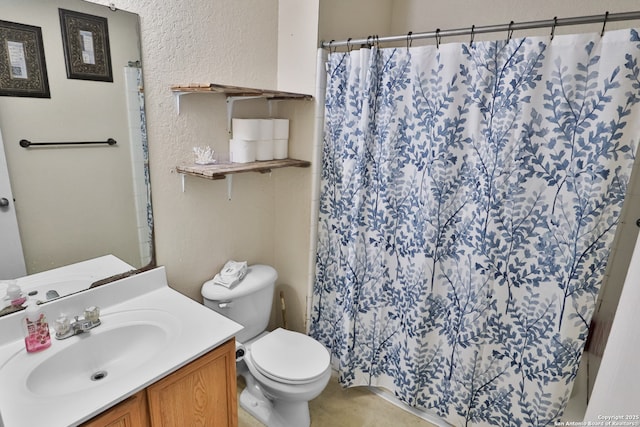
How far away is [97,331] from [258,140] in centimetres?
109

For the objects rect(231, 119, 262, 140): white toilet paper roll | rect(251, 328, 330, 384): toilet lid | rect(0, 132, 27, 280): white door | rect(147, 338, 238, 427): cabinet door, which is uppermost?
rect(231, 119, 262, 140): white toilet paper roll

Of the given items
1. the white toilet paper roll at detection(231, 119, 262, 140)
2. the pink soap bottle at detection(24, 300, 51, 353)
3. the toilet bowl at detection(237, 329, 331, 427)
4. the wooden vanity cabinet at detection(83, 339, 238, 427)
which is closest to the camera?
the wooden vanity cabinet at detection(83, 339, 238, 427)

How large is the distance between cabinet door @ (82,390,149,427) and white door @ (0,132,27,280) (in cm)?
65

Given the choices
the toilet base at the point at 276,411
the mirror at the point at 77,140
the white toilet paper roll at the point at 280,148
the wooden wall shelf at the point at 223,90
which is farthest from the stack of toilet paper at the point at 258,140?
the toilet base at the point at 276,411

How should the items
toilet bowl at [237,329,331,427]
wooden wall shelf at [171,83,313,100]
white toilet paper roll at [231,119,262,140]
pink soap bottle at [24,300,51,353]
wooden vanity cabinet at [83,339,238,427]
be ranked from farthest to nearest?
1. white toilet paper roll at [231,119,262,140]
2. toilet bowl at [237,329,331,427]
3. wooden wall shelf at [171,83,313,100]
4. pink soap bottle at [24,300,51,353]
5. wooden vanity cabinet at [83,339,238,427]

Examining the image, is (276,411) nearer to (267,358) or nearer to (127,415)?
(267,358)

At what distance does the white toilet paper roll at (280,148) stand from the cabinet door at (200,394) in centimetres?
102

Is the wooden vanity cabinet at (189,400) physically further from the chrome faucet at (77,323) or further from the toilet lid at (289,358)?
the chrome faucet at (77,323)

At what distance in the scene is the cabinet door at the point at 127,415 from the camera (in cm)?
102

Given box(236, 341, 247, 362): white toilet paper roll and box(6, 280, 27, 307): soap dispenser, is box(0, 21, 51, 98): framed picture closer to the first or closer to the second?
box(6, 280, 27, 307): soap dispenser

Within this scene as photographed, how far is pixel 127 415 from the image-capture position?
1.08m

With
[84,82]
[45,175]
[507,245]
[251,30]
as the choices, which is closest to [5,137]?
[45,175]

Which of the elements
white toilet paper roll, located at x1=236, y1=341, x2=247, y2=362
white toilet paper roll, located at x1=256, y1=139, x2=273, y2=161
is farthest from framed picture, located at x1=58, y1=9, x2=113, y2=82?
white toilet paper roll, located at x1=236, y1=341, x2=247, y2=362

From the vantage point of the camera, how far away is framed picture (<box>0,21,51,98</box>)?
116cm
